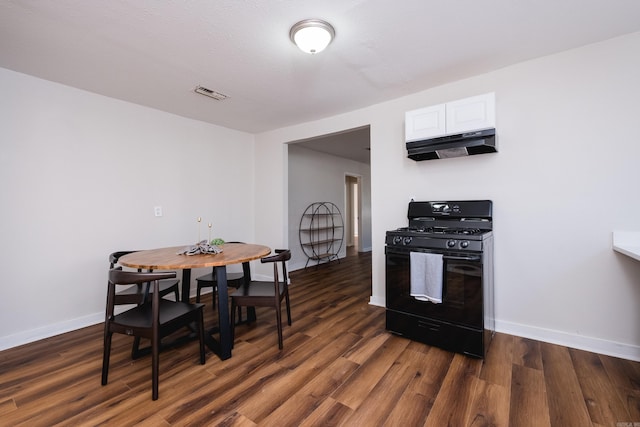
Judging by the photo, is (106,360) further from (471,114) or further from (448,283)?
(471,114)

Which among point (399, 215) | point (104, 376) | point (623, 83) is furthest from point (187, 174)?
point (623, 83)

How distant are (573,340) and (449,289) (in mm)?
1093

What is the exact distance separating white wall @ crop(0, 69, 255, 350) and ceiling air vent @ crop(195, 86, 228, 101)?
2.85 ft

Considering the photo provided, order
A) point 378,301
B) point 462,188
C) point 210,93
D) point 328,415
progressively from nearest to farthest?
point 328,415, point 462,188, point 210,93, point 378,301

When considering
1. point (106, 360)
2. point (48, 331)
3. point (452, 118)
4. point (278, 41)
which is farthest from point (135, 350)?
point (452, 118)

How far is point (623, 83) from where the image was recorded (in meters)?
2.07

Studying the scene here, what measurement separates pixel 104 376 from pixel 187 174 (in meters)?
2.46

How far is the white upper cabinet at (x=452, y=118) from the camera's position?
2.33 meters

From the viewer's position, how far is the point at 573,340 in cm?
223

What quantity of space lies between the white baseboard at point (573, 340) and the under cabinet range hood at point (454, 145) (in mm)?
1584

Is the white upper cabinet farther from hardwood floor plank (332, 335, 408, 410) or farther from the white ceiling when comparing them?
hardwood floor plank (332, 335, 408, 410)

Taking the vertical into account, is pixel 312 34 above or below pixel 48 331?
above

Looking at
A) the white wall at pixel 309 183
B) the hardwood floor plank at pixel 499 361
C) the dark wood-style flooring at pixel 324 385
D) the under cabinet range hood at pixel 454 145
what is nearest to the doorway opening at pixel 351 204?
the white wall at pixel 309 183

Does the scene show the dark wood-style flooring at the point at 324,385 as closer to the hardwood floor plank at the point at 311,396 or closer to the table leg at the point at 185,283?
the hardwood floor plank at the point at 311,396
